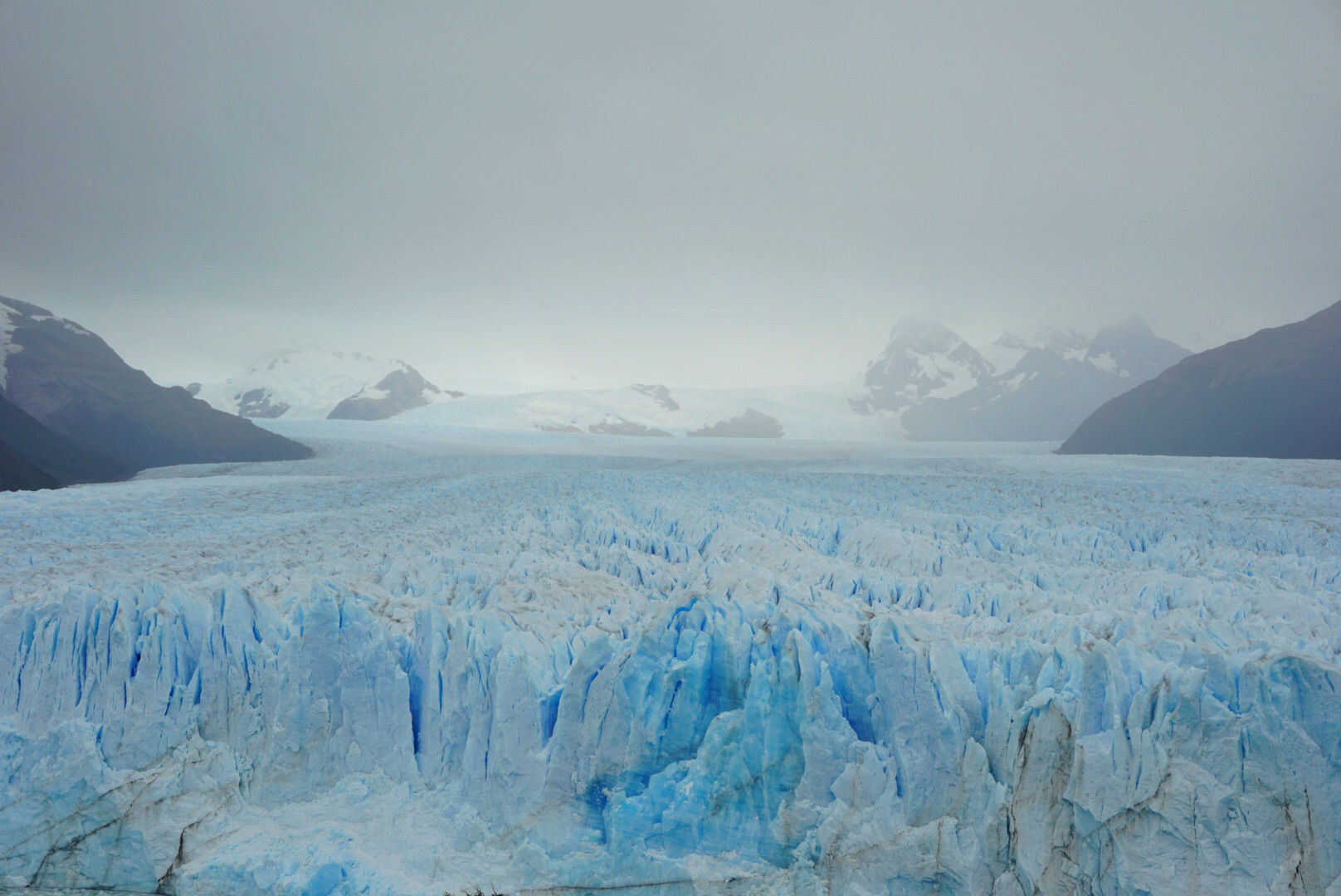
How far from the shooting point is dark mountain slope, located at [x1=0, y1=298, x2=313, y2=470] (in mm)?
20938

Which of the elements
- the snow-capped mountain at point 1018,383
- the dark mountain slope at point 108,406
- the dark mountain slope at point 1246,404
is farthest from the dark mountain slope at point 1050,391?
the dark mountain slope at point 108,406

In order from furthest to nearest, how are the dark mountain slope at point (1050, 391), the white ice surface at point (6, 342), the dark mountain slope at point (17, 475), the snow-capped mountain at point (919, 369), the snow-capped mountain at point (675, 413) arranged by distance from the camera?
the snow-capped mountain at point (919, 369) < the dark mountain slope at point (1050, 391) < the snow-capped mountain at point (675, 413) < the white ice surface at point (6, 342) < the dark mountain slope at point (17, 475)

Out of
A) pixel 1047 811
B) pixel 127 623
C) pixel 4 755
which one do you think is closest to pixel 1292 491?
pixel 1047 811

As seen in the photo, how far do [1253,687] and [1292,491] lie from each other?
10.4m

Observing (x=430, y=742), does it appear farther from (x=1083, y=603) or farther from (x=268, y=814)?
(x=1083, y=603)

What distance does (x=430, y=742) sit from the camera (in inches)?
196

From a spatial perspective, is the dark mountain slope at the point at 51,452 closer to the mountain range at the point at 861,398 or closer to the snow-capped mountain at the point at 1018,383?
the mountain range at the point at 861,398

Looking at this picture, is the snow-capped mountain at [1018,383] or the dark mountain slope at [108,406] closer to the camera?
the dark mountain slope at [108,406]

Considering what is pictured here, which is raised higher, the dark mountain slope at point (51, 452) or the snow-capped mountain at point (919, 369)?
the snow-capped mountain at point (919, 369)

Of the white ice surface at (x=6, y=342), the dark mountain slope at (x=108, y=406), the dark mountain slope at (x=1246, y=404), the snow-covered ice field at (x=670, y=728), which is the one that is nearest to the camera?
the snow-covered ice field at (x=670, y=728)

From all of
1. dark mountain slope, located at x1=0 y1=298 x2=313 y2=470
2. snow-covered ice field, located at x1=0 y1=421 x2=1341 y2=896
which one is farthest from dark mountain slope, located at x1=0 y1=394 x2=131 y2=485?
snow-covered ice field, located at x1=0 y1=421 x2=1341 y2=896

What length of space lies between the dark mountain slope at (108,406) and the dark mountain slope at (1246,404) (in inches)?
1406

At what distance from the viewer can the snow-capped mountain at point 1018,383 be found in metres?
65.4

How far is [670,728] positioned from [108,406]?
86.7 ft
